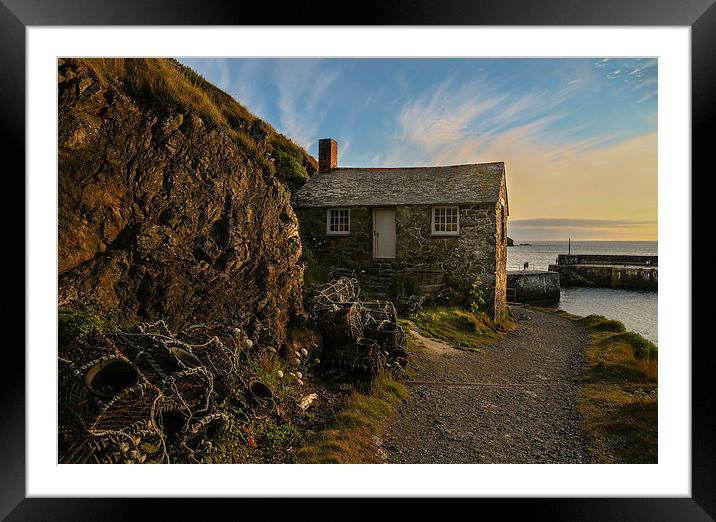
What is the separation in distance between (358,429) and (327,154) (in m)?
10.4

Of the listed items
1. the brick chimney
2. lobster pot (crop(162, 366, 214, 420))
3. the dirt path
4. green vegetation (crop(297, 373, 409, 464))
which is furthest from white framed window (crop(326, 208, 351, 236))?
lobster pot (crop(162, 366, 214, 420))

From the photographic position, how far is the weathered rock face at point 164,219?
12.5 ft

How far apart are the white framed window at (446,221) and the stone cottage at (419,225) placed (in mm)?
27

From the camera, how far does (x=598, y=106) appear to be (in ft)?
22.1

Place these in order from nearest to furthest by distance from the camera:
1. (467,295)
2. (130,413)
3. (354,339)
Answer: (130,413)
(354,339)
(467,295)

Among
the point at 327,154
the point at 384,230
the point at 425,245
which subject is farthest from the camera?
the point at 327,154

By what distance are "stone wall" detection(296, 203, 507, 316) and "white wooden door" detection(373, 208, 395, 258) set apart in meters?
0.15

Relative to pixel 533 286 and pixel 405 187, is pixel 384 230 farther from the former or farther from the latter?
pixel 533 286

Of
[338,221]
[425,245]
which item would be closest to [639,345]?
[425,245]

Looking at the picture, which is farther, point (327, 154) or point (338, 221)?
point (327, 154)

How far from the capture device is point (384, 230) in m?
11.3

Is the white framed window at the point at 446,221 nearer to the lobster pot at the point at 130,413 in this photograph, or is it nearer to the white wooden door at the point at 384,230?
the white wooden door at the point at 384,230
